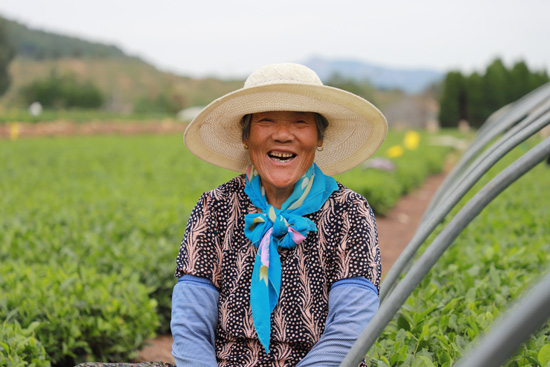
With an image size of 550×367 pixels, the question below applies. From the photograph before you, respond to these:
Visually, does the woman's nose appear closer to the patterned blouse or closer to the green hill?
the patterned blouse

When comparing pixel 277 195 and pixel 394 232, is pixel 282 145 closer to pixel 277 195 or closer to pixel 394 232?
pixel 277 195

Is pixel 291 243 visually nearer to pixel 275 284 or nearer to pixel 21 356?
pixel 275 284

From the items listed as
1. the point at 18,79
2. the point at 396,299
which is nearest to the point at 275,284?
the point at 396,299

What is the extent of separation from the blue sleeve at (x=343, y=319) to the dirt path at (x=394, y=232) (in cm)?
189

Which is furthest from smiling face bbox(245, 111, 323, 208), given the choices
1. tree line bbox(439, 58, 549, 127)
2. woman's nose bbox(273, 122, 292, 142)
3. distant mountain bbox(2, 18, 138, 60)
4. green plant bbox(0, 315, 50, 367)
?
distant mountain bbox(2, 18, 138, 60)

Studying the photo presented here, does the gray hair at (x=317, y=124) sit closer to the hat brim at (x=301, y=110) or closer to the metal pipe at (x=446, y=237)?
the hat brim at (x=301, y=110)

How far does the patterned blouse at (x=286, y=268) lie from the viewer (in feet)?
6.19

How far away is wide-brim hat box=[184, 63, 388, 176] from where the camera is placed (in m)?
1.88

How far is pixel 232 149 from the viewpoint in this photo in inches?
88.4

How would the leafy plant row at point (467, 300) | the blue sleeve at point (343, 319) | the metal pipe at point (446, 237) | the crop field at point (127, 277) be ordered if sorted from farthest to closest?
1. the crop field at point (127, 277)
2. the leafy plant row at point (467, 300)
3. the blue sleeve at point (343, 319)
4. the metal pipe at point (446, 237)

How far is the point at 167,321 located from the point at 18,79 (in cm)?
8427

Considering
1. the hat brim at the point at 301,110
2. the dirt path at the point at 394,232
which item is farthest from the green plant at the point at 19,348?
the hat brim at the point at 301,110

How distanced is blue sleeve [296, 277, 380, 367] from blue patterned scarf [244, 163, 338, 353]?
16cm

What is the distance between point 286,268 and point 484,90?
3985cm
